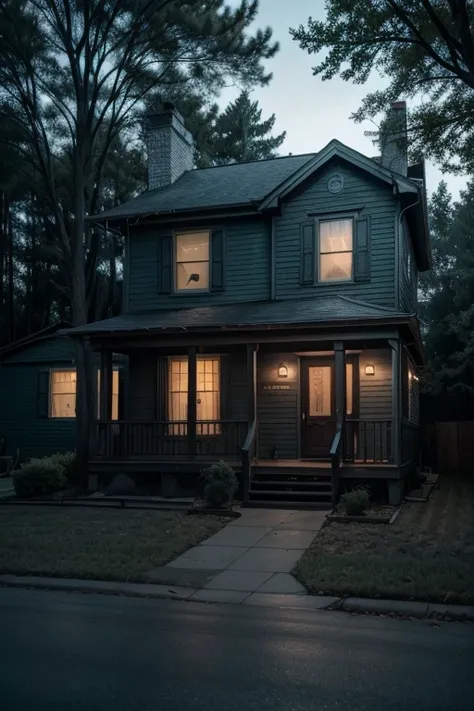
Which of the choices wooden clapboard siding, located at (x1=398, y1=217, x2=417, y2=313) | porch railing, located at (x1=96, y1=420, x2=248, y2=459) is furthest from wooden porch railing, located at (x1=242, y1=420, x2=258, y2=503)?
wooden clapboard siding, located at (x1=398, y1=217, x2=417, y2=313)

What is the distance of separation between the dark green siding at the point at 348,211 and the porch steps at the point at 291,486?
3.94 metres

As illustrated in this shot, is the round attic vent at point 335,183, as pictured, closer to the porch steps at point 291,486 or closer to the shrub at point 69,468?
the porch steps at point 291,486

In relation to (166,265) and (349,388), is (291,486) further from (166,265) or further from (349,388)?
(166,265)

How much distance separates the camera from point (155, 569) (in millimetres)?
8641

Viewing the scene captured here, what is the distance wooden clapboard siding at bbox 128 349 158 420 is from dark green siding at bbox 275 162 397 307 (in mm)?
3457

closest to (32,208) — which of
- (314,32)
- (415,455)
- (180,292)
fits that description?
(180,292)

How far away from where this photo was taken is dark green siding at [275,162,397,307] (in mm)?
15680

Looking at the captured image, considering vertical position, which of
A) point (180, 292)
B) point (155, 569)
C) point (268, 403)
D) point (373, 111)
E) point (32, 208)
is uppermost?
point (32, 208)

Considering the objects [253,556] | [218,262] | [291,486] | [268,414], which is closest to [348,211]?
[218,262]

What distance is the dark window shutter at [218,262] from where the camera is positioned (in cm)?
1705

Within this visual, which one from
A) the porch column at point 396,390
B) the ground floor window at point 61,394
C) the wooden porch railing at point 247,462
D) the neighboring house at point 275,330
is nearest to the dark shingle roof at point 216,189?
the neighboring house at point 275,330

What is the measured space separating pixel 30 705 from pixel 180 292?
13520 mm

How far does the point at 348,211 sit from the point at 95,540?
30.7 feet

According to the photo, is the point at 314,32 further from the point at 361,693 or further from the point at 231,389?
the point at 361,693
